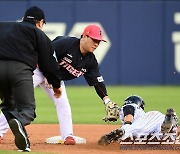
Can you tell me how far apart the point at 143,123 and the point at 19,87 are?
5.42 ft

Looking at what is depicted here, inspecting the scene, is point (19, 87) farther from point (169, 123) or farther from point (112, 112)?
point (169, 123)

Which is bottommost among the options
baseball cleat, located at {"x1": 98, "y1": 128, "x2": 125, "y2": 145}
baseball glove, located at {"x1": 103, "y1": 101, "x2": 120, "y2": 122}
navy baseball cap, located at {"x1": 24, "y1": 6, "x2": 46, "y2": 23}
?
baseball cleat, located at {"x1": 98, "y1": 128, "x2": 125, "y2": 145}

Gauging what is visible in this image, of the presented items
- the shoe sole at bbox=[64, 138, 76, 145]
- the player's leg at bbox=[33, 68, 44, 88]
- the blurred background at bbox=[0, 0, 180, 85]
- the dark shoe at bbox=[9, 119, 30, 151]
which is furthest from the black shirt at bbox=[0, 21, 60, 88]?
the blurred background at bbox=[0, 0, 180, 85]

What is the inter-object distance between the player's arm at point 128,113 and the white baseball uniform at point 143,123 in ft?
0.14

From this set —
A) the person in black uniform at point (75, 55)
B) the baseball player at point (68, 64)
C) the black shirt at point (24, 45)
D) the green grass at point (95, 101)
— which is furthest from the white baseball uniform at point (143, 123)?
the green grass at point (95, 101)

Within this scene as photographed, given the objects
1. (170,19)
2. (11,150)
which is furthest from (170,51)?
(11,150)

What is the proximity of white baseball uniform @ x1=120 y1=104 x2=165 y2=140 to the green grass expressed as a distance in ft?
12.0

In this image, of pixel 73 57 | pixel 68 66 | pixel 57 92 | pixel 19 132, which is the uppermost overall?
pixel 73 57

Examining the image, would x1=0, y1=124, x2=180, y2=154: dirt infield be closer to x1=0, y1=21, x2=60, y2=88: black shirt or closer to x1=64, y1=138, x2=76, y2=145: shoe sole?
x1=64, y1=138, x2=76, y2=145: shoe sole

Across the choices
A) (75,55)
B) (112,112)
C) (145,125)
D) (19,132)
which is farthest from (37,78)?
(19,132)

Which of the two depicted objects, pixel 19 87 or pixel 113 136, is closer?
pixel 19 87

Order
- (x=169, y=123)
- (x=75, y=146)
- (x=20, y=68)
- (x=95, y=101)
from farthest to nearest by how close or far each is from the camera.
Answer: (x=95, y=101), (x=75, y=146), (x=169, y=123), (x=20, y=68)

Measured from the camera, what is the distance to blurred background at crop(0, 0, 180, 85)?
2048 centimetres

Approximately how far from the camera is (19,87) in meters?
6.77
